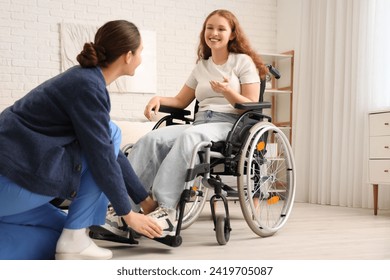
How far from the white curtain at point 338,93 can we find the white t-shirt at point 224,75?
1756 millimetres

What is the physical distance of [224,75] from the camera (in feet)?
8.55

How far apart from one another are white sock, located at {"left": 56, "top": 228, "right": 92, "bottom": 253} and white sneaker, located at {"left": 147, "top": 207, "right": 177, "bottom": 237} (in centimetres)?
33

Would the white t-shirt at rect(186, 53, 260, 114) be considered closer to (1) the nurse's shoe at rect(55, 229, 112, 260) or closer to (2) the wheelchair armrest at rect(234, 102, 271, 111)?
(2) the wheelchair armrest at rect(234, 102, 271, 111)

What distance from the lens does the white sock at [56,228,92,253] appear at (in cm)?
174

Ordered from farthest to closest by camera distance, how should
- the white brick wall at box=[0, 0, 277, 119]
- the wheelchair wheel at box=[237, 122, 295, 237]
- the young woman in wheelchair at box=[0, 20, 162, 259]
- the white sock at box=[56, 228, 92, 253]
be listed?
1. the white brick wall at box=[0, 0, 277, 119]
2. the wheelchair wheel at box=[237, 122, 295, 237]
3. the white sock at box=[56, 228, 92, 253]
4. the young woman in wheelchair at box=[0, 20, 162, 259]

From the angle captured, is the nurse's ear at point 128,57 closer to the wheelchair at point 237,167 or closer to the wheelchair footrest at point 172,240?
the wheelchair at point 237,167

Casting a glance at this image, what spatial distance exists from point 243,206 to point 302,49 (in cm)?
295

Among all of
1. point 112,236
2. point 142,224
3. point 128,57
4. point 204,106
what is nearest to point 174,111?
point 204,106

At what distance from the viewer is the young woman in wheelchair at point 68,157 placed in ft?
5.22

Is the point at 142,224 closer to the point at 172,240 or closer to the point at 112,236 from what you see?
the point at 172,240

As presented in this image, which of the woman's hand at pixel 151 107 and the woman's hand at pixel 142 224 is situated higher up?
the woman's hand at pixel 151 107

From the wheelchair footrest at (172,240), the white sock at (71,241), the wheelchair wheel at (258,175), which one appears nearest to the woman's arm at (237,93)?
the wheelchair wheel at (258,175)

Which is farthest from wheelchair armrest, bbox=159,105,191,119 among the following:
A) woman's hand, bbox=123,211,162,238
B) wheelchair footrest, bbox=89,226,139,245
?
woman's hand, bbox=123,211,162,238
